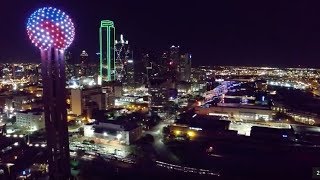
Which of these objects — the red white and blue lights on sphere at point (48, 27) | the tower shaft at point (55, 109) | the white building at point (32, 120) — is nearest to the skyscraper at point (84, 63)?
the white building at point (32, 120)

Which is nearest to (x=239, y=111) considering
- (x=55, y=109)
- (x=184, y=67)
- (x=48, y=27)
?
(x=55, y=109)

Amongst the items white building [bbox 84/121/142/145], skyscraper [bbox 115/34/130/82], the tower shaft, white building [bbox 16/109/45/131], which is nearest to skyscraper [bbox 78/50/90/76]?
skyscraper [bbox 115/34/130/82]

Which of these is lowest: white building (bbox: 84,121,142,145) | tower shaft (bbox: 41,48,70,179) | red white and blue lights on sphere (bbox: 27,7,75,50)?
white building (bbox: 84,121,142,145)

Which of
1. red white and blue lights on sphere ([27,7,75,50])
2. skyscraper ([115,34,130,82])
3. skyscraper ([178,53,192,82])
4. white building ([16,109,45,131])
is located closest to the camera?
red white and blue lights on sphere ([27,7,75,50])

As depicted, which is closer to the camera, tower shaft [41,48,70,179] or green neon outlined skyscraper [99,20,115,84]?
tower shaft [41,48,70,179]

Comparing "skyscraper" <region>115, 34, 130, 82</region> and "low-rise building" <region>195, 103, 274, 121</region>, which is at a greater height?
"skyscraper" <region>115, 34, 130, 82</region>

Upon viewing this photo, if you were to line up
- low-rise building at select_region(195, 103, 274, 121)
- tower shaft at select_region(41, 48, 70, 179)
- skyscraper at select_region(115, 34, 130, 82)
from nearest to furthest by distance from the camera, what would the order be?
tower shaft at select_region(41, 48, 70, 179)
low-rise building at select_region(195, 103, 274, 121)
skyscraper at select_region(115, 34, 130, 82)

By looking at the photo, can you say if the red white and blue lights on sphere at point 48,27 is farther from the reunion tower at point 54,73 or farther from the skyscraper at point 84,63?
the skyscraper at point 84,63

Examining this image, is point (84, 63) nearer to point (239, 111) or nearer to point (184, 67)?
point (184, 67)

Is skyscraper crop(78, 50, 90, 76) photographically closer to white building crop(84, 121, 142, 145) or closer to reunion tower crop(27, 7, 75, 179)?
white building crop(84, 121, 142, 145)
